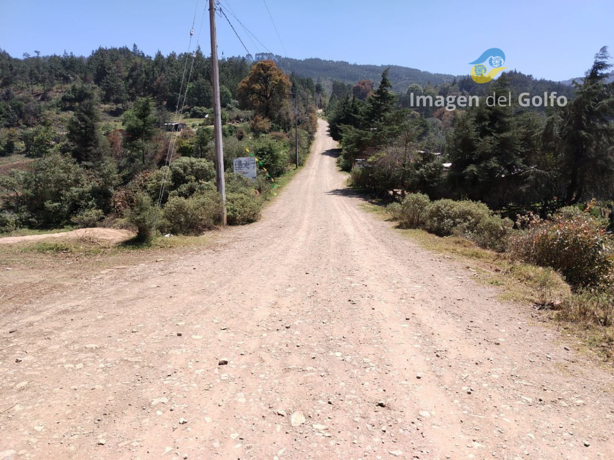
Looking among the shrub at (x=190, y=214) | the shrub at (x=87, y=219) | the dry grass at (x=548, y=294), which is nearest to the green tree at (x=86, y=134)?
the shrub at (x=87, y=219)

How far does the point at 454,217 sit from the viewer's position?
40.1 ft

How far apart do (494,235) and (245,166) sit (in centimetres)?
1339

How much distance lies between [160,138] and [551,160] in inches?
1235

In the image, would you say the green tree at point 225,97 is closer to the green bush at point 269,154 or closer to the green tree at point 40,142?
the green tree at point 40,142

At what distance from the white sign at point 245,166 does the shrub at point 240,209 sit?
206 inches

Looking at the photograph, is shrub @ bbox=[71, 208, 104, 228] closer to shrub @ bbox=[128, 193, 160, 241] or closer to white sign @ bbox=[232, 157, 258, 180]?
white sign @ bbox=[232, 157, 258, 180]

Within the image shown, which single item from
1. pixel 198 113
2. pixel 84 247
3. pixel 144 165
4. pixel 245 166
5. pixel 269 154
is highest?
pixel 198 113

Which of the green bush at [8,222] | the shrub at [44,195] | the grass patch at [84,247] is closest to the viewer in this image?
the grass patch at [84,247]

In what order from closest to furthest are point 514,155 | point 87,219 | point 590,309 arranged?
point 590,309
point 87,219
point 514,155

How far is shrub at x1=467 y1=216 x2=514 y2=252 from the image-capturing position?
34.7 ft

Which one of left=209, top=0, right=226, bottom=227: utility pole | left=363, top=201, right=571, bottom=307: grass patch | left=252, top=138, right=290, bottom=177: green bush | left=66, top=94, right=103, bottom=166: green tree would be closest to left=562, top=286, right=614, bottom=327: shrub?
left=363, top=201, right=571, bottom=307: grass patch

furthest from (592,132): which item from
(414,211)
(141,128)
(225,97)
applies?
(225,97)

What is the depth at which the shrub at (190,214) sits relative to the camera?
11.5m

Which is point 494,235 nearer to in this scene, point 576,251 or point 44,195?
point 576,251
